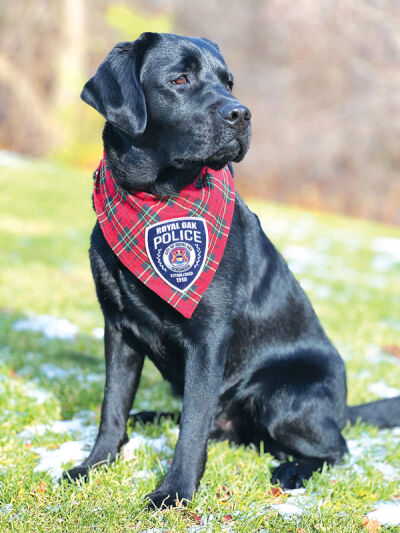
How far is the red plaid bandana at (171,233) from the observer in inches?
96.3

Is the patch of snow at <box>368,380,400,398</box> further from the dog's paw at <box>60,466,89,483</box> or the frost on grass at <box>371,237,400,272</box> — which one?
the frost on grass at <box>371,237,400,272</box>

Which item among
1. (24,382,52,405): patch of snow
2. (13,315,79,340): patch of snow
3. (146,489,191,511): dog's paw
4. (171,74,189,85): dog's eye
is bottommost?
(13,315,79,340): patch of snow

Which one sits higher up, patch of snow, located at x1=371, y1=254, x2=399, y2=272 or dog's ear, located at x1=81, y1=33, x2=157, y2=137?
dog's ear, located at x1=81, y1=33, x2=157, y2=137

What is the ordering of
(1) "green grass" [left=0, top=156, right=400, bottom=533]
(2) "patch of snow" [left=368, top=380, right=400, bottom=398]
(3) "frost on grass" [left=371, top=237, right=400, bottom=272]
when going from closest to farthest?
(1) "green grass" [left=0, top=156, right=400, bottom=533] → (2) "patch of snow" [left=368, top=380, right=400, bottom=398] → (3) "frost on grass" [left=371, top=237, right=400, bottom=272]

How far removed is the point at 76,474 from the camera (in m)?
2.51

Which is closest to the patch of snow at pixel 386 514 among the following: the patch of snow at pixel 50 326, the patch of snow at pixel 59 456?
the patch of snow at pixel 59 456

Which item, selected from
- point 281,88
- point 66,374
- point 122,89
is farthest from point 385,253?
point 281,88

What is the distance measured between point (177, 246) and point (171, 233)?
63 mm

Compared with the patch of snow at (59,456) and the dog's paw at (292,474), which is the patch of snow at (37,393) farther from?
the dog's paw at (292,474)

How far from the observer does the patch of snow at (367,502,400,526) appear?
231cm

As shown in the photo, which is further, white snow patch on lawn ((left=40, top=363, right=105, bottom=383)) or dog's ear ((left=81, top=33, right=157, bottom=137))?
white snow patch on lawn ((left=40, top=363, right=105, bottom=383))

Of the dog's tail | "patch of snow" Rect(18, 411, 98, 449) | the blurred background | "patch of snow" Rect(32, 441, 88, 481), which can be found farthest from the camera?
the blurred background

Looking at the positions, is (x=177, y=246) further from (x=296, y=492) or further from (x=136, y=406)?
(x=136, y=406)

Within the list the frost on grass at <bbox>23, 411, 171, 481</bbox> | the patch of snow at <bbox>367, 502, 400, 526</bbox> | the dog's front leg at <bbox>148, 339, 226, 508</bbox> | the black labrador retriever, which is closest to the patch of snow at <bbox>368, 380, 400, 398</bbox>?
the black labrador retriever
